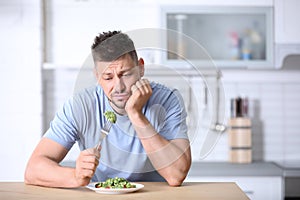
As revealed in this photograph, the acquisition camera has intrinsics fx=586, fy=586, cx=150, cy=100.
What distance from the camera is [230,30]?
3.40 m

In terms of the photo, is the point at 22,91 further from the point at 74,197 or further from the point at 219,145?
the point at 74,197

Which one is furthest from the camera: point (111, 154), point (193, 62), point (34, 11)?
point (34, 11)

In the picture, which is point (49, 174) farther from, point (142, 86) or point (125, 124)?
point (142, 86)

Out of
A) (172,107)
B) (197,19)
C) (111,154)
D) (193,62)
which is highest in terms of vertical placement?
(197,19)

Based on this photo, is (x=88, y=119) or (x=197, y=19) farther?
(x=197, y=19)

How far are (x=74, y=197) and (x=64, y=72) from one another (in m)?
1.95

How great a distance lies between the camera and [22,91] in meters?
3.36

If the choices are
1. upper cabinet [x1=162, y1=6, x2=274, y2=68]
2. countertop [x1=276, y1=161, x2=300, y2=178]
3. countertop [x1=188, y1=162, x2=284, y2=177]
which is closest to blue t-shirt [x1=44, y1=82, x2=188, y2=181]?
countertop [x1=188, y1=162, x2=284, y2=177]

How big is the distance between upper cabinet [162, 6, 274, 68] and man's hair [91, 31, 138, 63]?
5.95 ft

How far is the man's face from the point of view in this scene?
1.48 m

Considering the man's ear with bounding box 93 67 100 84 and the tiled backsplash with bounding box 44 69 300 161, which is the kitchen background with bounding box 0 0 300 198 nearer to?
the tiled backsplash with bounding box 44 69 300 161

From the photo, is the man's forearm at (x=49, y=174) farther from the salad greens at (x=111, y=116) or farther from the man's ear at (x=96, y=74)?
the man's ear at (x=96, y=74)

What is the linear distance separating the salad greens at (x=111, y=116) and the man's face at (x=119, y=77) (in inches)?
1.3

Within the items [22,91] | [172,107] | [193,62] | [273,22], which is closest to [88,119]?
[172,107]
